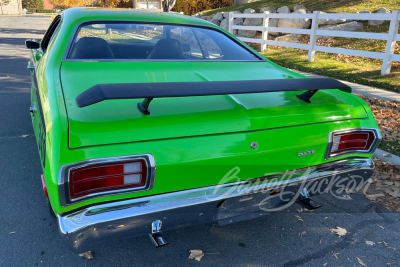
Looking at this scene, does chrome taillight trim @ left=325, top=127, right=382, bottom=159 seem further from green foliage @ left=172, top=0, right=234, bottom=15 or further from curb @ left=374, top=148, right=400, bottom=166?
green foliage @ left=172, top=0, right=234, bottom=15

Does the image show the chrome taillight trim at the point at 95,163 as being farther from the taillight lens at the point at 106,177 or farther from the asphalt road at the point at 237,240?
the asphalt road at the point at 237,240

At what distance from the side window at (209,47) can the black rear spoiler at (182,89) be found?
51.5 inches

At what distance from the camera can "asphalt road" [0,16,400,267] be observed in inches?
97.7

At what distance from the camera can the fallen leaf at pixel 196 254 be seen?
8.20ft

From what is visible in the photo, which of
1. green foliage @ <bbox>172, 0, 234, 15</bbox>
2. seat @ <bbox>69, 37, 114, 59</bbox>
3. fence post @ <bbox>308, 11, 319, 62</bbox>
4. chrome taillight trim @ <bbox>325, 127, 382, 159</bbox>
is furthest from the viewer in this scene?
green foliage @ <bbox>172, 0, 234, 15</bbox>

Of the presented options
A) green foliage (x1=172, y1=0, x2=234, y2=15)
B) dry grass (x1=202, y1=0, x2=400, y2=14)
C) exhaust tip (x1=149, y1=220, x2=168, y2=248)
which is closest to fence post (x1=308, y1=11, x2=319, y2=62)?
dry grass (x1=202, y1=0, x2=400, y2=14)

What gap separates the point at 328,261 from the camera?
2.52 metres

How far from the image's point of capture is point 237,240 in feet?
8.95

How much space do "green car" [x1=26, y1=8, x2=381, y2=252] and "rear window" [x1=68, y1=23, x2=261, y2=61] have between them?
11 centimetres

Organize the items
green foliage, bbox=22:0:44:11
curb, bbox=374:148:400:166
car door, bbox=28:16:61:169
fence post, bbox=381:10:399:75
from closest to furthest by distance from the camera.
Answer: car door, bbox=28:16:61:169, curb, bbox=374:148:400:166, fence post, bbox=381:10:399:75, green foliage, bbox=22:0:44:11

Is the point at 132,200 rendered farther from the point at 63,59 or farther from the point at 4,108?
the point at 4,108

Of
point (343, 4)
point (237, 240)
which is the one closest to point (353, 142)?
point (237, 240)

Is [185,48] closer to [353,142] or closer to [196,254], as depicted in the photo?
[353,142]

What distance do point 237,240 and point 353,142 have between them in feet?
3.82
